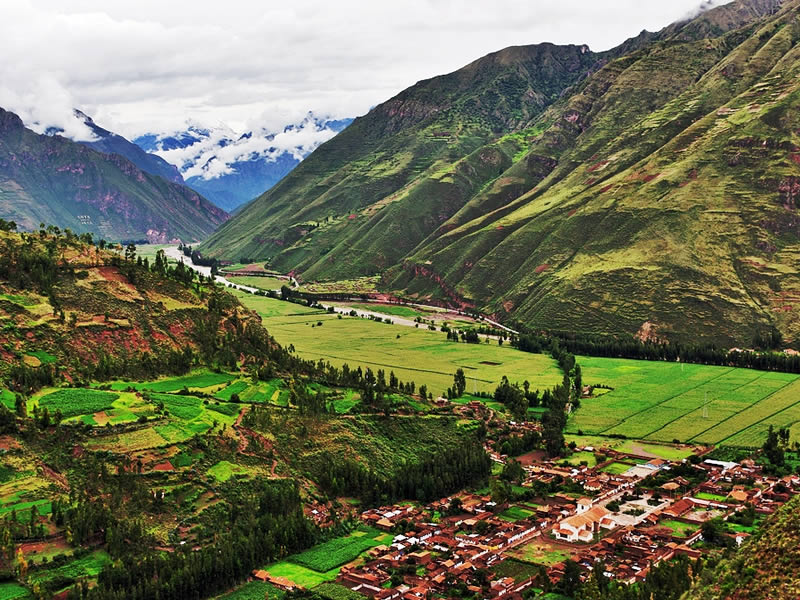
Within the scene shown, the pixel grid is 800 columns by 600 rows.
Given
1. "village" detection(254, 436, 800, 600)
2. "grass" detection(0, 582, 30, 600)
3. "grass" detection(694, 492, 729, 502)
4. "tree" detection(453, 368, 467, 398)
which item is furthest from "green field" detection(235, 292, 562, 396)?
"grass" detection(0, 582, 30, 600)

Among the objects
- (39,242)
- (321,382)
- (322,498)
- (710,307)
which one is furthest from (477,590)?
(710,307)

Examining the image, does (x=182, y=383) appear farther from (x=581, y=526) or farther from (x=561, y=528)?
(x=581, y=526)

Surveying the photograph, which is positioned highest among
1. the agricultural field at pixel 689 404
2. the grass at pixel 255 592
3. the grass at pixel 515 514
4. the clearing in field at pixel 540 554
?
the agricultural field at pixel 689 404

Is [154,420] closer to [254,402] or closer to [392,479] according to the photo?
[254,402]

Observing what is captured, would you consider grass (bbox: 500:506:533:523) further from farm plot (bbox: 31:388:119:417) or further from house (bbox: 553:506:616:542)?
farm plot (bbox: 31:388:119:417)

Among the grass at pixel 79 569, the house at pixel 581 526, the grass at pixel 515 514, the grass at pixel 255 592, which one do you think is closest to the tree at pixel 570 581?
the house at pixel 581 526

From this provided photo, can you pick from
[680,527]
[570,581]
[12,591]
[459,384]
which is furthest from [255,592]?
[459,384]

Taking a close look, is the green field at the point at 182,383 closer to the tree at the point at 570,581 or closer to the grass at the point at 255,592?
the grass at the point at 255,592
